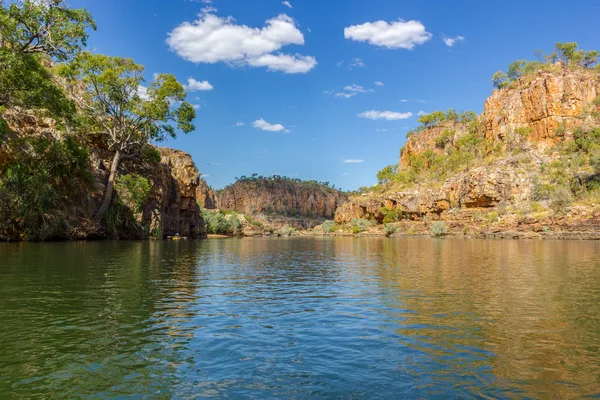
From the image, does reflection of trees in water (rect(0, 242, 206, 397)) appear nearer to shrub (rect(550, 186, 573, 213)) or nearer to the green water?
the green water

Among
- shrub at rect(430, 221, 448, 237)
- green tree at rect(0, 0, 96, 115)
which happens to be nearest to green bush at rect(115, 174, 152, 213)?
green tree at rect(0, 0, 96, 115)

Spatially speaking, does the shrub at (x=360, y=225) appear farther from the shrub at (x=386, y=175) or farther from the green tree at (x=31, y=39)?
the green tree at (x=31, y=39)

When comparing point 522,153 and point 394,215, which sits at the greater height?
point 522,153

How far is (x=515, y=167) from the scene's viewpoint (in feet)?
346

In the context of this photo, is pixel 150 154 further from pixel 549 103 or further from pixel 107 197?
pixel 549 103

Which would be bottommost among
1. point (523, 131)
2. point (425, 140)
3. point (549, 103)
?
point (523, 131)

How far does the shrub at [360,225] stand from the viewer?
126106 mm

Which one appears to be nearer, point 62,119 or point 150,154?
point 62,119

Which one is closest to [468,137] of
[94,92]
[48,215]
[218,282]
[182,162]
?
[182,162]

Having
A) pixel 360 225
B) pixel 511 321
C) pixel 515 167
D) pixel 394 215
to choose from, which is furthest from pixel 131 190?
pixel 515 167

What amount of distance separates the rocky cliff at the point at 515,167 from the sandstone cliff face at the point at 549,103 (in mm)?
233

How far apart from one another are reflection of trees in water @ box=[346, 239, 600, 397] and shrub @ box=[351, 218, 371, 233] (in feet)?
343

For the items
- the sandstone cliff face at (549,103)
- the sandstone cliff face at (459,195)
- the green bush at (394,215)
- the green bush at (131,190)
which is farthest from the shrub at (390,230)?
the green bush at (131,190)

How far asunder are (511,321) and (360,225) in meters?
118
